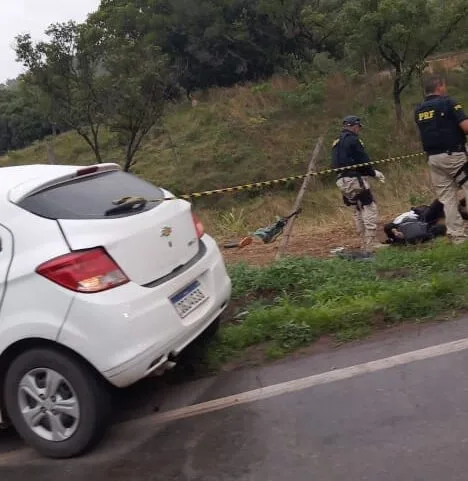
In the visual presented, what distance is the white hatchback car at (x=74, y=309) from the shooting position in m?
3.88

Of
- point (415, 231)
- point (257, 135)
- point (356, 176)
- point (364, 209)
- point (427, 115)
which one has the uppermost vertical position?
point (427, 115)

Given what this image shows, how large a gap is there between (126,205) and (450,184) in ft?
14.0

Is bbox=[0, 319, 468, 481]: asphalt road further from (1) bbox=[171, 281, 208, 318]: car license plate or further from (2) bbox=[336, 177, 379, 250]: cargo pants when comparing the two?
(2) bbox=[336, 177, 379, 250]: cargo pants

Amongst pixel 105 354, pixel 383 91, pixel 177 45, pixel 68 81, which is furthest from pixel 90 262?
pixel 177 45

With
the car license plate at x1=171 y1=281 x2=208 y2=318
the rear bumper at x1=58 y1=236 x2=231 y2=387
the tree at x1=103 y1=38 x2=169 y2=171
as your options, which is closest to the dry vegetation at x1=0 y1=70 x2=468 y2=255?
the tree at x1=103 y1=38 x2=169 y2=171

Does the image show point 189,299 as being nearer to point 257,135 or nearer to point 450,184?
point 450,184

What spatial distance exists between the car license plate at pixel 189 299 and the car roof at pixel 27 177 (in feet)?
3.31

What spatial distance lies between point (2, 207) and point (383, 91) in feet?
104

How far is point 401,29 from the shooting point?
2745 centimetres

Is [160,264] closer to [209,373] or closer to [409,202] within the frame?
[209,373]

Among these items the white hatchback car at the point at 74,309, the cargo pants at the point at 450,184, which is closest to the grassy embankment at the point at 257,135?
the cargo pants at the point at 450,184

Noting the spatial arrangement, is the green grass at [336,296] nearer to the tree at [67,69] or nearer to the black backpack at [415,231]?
the black backpack at [415,231]

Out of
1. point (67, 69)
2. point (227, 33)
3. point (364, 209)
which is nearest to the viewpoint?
point (364, 209)

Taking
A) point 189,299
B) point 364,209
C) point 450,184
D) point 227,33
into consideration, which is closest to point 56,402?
point 189,299
